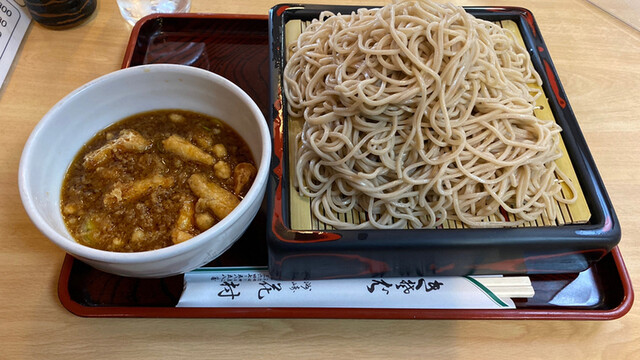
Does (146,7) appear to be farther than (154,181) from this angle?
Yes

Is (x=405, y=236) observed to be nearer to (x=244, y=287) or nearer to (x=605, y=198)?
(x=244, y=287)

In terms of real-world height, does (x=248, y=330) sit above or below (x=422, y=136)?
below

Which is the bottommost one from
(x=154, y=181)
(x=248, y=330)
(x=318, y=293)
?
(x=248, y=330)

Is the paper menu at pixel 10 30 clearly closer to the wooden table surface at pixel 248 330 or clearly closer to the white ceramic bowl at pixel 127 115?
the wooden table surface at pixel 248 330

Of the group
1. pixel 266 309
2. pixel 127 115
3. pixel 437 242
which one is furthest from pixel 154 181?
pixel 437 242

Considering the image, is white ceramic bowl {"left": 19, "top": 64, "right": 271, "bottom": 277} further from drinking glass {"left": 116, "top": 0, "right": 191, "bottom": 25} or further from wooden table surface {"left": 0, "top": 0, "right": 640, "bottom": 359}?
drinking glass {"left": 116, "top": 0, "right": 191, "bottom": 25}

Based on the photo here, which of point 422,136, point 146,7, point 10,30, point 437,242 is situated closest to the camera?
point 437,242

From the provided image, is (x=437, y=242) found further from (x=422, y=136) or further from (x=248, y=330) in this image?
(x=248, y=330)

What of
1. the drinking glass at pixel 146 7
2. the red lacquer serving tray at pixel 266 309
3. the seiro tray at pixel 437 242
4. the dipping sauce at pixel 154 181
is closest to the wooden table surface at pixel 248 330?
the red lacquer serving tray at pixel 266 309
